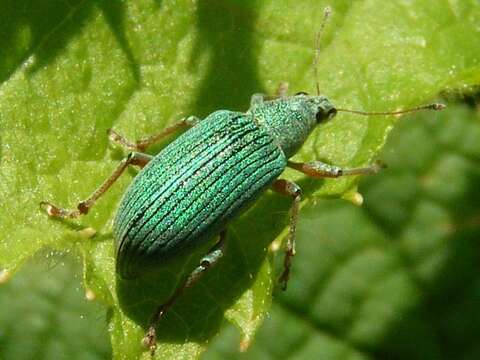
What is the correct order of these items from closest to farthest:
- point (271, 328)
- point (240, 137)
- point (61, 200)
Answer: point (61, 200), point (240, 137), point (271, 328)

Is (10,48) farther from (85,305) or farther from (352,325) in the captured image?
(352,325)

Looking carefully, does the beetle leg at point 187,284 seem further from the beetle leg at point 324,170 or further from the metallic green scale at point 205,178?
the beetle leg at point 324,170

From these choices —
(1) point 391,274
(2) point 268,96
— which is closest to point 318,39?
(2) point 268,96

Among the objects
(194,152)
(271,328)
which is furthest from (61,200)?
(271,328)

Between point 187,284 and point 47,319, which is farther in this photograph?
point 47,319

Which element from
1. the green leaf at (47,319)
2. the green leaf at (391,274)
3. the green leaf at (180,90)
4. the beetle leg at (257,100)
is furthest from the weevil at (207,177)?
the green leaf at (47,319)

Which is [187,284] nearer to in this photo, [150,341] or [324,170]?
[150,341]

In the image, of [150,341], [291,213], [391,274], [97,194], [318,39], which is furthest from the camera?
[391,274]
